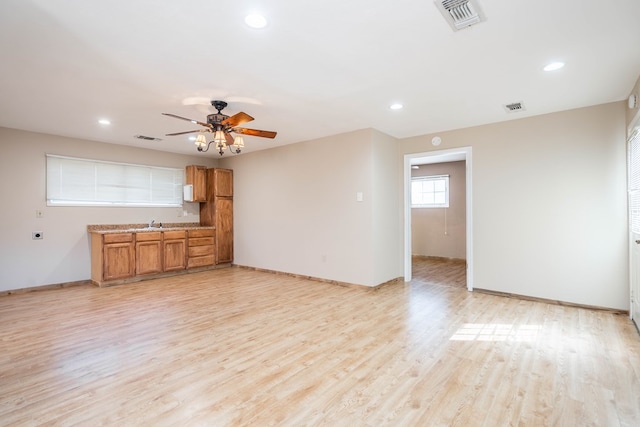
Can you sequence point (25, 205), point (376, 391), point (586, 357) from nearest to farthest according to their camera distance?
1. point (376, 391)
2. point (586, 357)
3. point (25, 205)

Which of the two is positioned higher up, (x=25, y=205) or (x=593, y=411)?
(x=25, y=205)

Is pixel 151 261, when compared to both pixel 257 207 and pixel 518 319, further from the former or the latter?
pixel 518 319

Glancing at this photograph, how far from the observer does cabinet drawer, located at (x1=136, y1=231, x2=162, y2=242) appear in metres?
5.71

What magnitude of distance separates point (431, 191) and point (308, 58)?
20.5ft

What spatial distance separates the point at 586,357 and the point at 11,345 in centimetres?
510

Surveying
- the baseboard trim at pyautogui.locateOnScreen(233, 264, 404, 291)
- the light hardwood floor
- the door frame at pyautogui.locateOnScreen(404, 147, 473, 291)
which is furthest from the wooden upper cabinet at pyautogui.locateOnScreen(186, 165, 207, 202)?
the door frame at pyautogui.locateOnScreen(404, 147, 473, 291)

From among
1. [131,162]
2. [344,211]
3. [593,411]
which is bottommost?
[593,411]

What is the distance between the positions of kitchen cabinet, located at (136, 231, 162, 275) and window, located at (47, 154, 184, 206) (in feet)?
2.96

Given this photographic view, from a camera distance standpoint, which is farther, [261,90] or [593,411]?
[261,90]

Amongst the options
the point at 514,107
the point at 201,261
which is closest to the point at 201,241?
the point at 201,261

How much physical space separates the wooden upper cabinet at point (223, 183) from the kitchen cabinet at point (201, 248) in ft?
2.87

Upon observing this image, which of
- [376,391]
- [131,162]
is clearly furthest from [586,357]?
[131,162]

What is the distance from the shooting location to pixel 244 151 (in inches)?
267

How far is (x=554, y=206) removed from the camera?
4.18 metres
